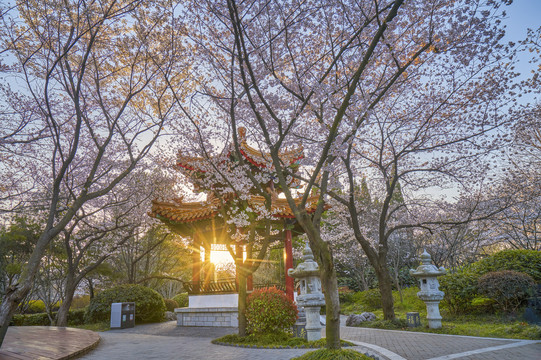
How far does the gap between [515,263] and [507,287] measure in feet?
5.72

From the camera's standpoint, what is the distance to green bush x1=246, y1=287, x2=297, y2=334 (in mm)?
8773

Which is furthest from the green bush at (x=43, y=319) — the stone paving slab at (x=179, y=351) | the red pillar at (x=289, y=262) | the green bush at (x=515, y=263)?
the green bush at (x=515, y=263)

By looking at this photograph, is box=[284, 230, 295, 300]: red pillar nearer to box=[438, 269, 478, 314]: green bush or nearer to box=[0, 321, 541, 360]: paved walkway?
box=[0, 321, 541, 360]: paved walkway

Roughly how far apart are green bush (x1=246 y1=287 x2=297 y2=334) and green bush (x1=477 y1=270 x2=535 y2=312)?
7116 mm

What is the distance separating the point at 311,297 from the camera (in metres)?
8.21

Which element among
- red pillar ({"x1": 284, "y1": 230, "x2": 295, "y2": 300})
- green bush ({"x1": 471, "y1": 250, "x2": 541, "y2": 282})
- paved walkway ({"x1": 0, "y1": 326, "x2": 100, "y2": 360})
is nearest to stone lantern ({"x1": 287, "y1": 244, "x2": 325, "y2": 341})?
red pillar ({"x1": 284, "y1": 230, "x2": 295, "y2": 300})

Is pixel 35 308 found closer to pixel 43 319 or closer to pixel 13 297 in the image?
pixel 43 319

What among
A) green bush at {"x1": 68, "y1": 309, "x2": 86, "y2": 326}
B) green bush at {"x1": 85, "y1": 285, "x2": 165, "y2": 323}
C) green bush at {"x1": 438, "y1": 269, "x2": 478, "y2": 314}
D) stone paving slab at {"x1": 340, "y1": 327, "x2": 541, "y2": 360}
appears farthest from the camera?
green bush at {"x1": 68, "y1": 309, "x2": 86, "y2": 326}

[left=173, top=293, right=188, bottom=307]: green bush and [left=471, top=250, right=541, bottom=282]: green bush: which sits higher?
[left=471, top=250, right=541, bottom=282]: green bush

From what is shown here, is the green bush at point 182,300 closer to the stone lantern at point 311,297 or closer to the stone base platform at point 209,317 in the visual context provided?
the stone base platform at point 209,317

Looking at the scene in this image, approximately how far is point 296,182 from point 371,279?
17164 millimetres

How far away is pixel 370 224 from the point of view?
22.6 m

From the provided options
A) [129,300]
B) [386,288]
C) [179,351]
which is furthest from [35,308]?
[386,288]

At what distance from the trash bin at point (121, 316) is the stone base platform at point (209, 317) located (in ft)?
7.95
